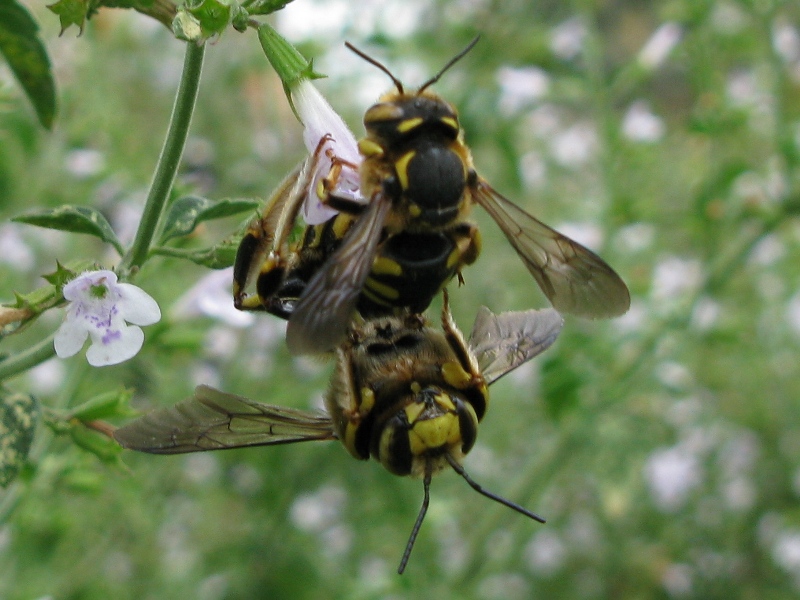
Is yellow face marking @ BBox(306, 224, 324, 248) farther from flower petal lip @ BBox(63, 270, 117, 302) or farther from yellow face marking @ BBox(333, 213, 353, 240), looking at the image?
flower petal lip @ BBox(63, 270, 117, 302)

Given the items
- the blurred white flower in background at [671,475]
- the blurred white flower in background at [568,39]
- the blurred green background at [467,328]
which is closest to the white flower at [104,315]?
the blurred green background at [467,328]

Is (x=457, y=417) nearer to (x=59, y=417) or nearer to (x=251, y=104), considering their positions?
(x=59, y=417)

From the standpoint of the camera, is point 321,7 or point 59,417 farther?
point 321,7

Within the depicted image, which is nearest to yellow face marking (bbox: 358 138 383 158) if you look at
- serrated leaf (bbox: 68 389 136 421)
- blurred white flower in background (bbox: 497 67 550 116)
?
serrated leaf (bbox: 68 389 136 421)

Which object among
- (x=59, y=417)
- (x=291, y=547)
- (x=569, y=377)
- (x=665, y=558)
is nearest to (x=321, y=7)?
(x=569, y=377)

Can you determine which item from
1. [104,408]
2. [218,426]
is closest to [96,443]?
[104,408]
